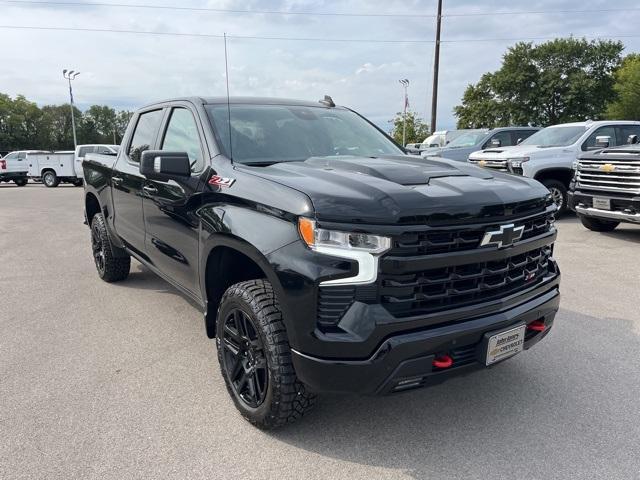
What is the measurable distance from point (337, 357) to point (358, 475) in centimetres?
62

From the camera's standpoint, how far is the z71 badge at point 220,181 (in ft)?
9.41

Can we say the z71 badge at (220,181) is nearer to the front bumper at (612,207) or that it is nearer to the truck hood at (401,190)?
the truck hood at (401,190)

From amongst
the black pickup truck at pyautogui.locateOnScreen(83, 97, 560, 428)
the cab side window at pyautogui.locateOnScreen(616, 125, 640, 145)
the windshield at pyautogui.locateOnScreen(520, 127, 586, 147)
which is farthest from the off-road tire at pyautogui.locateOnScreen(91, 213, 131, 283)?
the cab side window at pyautogui.locateOnScreen(616, 125, 640, 145)

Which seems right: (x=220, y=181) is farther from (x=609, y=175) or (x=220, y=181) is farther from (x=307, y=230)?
(x=609, y=175)

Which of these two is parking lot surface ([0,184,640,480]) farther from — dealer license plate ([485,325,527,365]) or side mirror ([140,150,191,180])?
side mirror ([140,150,191,180])

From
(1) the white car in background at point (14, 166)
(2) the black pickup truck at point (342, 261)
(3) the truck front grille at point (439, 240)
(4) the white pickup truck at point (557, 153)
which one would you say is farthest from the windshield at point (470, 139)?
(1) the white car in background at point (14, 166)

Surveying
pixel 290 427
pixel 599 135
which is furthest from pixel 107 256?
pixel 599 135

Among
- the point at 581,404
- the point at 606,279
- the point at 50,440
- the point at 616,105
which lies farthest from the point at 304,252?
the point at 616,105

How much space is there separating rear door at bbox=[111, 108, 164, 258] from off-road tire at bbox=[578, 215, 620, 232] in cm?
699

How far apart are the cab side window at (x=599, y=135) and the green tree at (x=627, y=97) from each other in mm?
39541

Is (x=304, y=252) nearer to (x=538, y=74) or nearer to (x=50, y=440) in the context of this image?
(x=50, y=440)

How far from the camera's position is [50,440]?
105 inches

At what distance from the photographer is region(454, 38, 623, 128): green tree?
1794 inches

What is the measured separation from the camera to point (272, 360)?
245 centimetres
